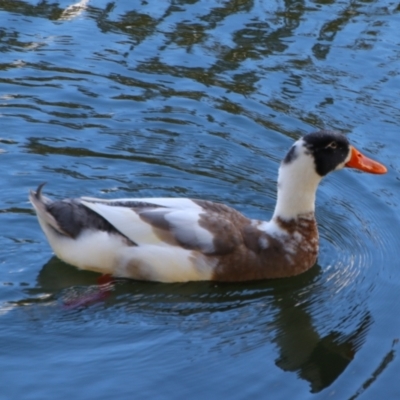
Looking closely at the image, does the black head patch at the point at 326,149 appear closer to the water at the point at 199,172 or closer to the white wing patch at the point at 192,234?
the water at the point at 199,172

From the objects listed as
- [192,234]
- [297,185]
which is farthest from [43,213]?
Answer: [297,185]

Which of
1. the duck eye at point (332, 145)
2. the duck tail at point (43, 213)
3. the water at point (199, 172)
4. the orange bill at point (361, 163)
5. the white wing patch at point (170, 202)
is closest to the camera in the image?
the water at point (199, 172)

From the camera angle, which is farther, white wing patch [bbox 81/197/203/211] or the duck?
white wing patch [bbox 81/197/203/211]

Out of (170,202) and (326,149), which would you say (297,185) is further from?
(170,202)

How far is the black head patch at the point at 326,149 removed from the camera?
8023 mm

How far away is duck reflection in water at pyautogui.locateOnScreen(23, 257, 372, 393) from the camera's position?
716cm

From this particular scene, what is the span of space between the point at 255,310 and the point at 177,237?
80 cm

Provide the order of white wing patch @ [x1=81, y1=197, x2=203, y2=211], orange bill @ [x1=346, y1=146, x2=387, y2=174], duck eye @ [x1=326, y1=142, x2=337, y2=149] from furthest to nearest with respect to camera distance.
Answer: orange bill @ [x1=346, y1=146, x2=387, y2=174]
duck eye @ [x1=326, y1=142, x2=337, y2=149]
white wing patch @ [x1=81, y1=197, x2=203, y2=211]

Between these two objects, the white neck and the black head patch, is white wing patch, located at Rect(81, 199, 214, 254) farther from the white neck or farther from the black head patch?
the black head patch

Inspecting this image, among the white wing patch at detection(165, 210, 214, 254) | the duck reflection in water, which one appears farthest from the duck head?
the white wing patch at detection(165, 210, 214, 254)

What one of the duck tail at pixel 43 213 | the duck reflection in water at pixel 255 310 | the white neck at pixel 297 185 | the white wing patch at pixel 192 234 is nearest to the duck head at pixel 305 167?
the white neck at pixel 297 185

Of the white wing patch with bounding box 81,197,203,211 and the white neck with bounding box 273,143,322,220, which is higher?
the white neck with bounding box 273,143,322,220

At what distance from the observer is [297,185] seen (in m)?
8.05

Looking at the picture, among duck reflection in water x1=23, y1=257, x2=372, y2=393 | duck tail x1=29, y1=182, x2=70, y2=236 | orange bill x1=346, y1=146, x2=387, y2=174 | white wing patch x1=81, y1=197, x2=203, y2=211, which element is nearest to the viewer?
duck reflection in water x1=23, y1=257, x2=372, y2=393
